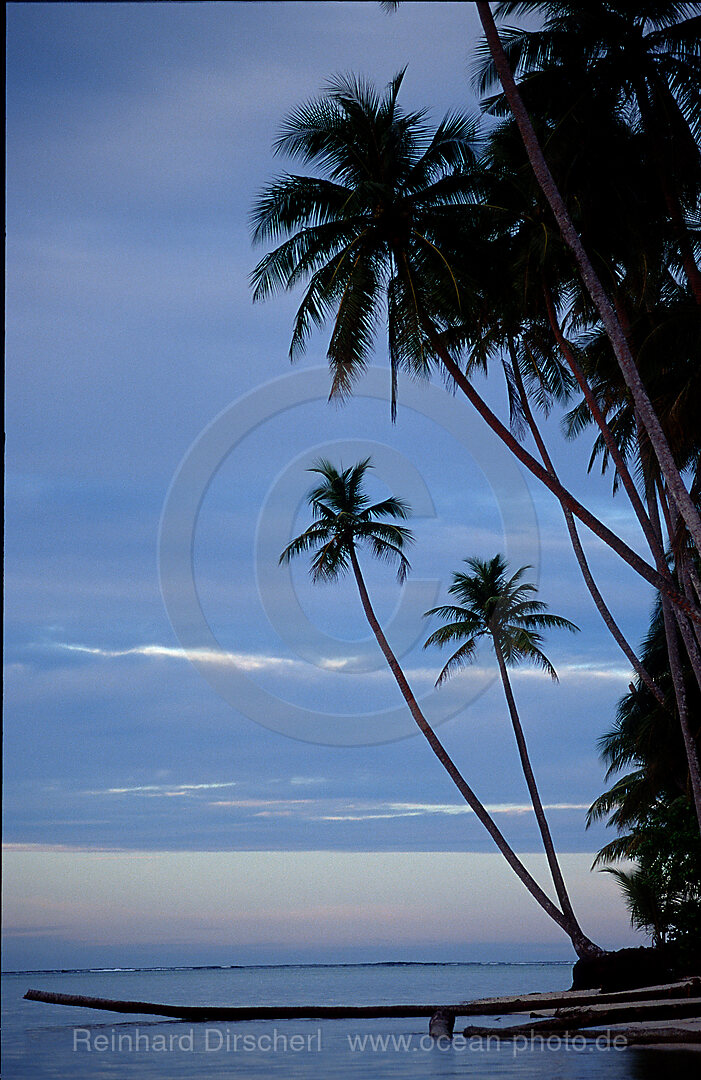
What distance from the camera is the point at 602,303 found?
13406mm

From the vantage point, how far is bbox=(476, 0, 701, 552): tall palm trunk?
12.8 metres

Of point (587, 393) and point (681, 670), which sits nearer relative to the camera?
Result: point (587, 393)

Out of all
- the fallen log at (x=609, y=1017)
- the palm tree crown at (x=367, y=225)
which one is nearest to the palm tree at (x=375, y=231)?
the palm tree crown at (x=367, y=225)

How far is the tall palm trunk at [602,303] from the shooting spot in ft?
42.0

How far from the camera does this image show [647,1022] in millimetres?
15258

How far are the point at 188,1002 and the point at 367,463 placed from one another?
60.9ft

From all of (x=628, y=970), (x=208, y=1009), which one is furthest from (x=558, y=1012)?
(x=208, y=1009)

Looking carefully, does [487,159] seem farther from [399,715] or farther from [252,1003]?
[252,1003]

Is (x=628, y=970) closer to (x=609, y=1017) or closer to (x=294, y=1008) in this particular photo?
(x=609, y=1017)

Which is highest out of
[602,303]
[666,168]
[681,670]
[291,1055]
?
[666,168]

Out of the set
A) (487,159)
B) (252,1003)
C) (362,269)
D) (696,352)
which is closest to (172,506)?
(362,269)

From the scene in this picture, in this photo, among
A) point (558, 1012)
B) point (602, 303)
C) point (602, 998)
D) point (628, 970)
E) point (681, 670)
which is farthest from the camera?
point (628, 970)

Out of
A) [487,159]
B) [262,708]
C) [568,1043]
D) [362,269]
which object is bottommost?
[568,1043]

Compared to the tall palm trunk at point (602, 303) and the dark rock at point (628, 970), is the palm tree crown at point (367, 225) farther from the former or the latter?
the dark rock at point (628, 970)
